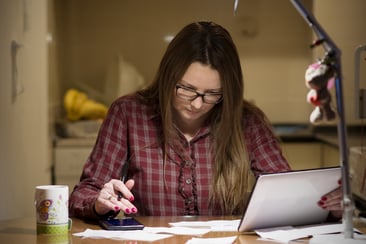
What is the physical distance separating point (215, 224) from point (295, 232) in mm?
236

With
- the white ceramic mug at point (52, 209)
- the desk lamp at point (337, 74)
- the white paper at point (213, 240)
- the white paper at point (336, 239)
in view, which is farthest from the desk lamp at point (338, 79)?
the white ceramic mug at point (52, 209)

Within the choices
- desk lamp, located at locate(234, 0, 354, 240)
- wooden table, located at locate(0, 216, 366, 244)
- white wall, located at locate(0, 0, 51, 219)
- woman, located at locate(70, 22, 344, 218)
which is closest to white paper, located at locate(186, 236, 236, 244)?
wooden table, located at locate(0, 216, 366, 244)

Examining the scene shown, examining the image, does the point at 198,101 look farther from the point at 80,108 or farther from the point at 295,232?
the point at 80,108

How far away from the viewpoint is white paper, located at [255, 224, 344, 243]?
1.79 metres

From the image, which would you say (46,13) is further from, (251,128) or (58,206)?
(58,206)

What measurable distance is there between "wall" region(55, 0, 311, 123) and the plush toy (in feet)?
11.6

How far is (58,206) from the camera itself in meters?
1.78

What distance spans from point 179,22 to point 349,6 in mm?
1230

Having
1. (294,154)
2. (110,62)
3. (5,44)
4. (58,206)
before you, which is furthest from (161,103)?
(110,62)

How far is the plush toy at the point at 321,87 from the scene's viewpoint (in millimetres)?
1551

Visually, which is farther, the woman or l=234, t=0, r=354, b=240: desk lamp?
the woman

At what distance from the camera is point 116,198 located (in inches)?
75.6

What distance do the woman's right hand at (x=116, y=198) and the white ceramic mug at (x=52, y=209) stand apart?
0.50ft

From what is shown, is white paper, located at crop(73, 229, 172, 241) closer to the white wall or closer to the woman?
the woman
